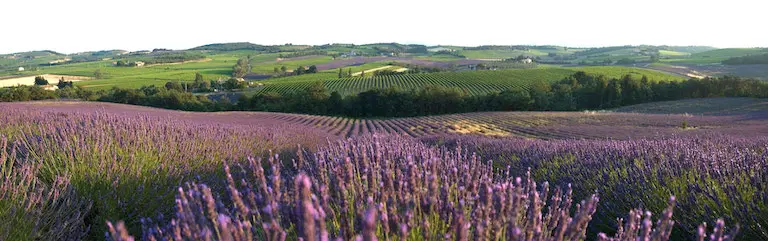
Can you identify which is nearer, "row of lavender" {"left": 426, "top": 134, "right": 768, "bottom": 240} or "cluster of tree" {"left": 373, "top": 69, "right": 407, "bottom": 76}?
"row of lavender" {"left": 426, "top": 134, "right": 768, "bottom": 240}

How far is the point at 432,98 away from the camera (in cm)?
4322

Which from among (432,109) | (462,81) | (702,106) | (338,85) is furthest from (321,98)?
(702,106)

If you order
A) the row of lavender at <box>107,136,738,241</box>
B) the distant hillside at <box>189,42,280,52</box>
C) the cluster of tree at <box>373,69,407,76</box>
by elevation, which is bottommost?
the cluster of tree at <box>373,69,407,76</box>

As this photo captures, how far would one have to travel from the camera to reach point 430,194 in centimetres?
182

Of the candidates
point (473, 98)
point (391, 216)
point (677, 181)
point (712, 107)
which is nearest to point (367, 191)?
point (391, 216)

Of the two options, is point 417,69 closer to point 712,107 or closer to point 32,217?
point 712,107

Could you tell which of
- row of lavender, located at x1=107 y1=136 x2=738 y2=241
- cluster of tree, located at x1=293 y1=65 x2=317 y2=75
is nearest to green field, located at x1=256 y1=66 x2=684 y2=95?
cluster of tree, located at x1=293 y1=65 x2=317 y2=75

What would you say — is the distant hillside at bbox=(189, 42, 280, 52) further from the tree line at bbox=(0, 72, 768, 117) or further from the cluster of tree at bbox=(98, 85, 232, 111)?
the tree line at bbox=(0, 72, 768, 117)

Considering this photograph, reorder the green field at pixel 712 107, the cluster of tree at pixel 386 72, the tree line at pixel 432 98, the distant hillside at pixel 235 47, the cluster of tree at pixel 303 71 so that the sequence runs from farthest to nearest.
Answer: the distant hillside at pixel 235 47 → the cluster of tree at pixel 303 71 → the cluster of tree at pixel 386 72 → the tree line at pixel 432 98 → the green field at pixel 712 107

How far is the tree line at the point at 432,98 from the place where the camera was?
41312 mm

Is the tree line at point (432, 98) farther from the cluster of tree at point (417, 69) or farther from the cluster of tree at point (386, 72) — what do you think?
the cluster of tree at point (417, 69)

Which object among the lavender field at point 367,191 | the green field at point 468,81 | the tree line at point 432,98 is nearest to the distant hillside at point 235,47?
the green field at point 468,81

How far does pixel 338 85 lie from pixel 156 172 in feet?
207

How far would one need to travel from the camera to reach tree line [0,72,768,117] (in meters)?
41.3
